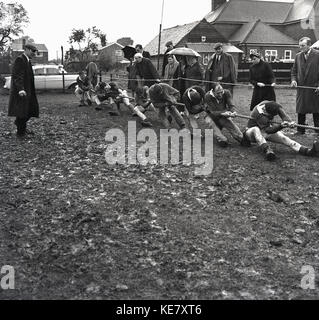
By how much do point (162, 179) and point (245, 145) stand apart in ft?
8.54

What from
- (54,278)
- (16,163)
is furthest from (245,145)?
(54,278)

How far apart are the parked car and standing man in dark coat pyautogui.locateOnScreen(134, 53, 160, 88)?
12.1m

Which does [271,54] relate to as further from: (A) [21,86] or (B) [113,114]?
(A) [21,86]

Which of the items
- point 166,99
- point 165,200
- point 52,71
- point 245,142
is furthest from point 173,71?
point 52,71

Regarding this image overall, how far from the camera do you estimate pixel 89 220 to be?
501 cm

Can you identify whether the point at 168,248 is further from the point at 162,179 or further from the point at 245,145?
the point at 245,145

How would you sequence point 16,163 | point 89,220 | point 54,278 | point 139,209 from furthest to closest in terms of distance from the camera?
point 16,163
point 139,209
point 89,220
point 54,278

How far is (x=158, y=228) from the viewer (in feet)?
15.9

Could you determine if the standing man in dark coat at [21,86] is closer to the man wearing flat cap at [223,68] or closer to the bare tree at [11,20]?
the man wearing flat cap at [223,68]

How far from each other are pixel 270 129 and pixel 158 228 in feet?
12.4

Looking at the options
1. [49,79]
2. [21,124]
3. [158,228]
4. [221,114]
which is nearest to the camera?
[158,228]

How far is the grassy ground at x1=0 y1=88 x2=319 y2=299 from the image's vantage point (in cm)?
376

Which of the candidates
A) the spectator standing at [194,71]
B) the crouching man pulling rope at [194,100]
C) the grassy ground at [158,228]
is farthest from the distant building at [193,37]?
the grassy ground at [158,228]

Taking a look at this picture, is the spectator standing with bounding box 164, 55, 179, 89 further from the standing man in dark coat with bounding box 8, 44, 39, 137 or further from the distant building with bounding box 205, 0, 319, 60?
the distant building with bounding box 205, 0, 319, 60
